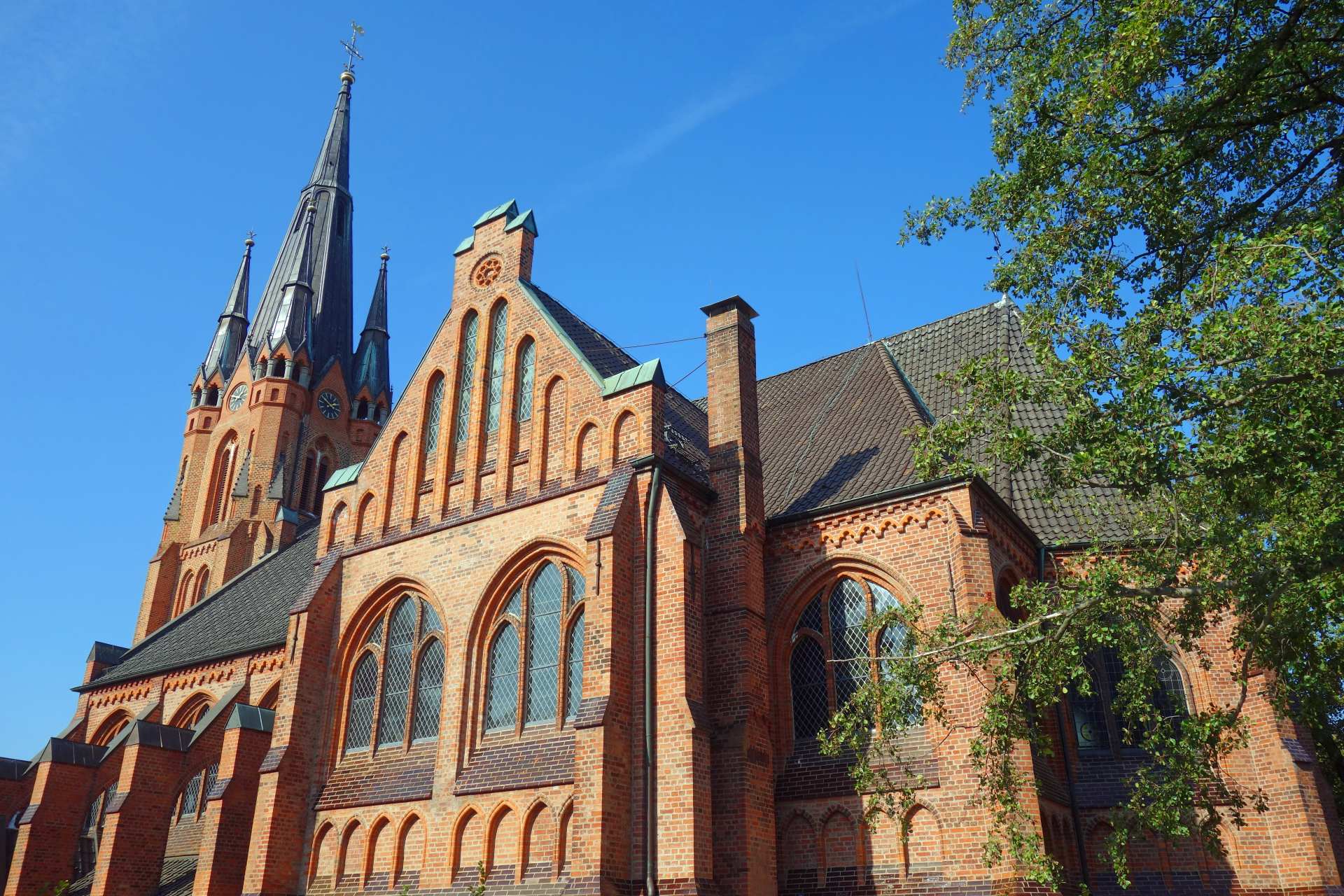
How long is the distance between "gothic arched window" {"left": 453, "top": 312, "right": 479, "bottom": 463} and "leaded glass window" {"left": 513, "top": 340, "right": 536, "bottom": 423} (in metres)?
0.98

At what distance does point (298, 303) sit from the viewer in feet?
152

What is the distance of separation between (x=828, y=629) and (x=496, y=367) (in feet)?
24.8

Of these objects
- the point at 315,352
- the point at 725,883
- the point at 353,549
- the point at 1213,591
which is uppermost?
the point at 315,352

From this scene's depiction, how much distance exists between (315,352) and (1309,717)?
41246 millimetres

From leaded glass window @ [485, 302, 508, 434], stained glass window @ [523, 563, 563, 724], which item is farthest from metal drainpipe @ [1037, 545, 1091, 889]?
leaded glass window @ [485, 302, 508, 434]

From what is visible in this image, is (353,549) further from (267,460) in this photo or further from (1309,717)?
(267,460)

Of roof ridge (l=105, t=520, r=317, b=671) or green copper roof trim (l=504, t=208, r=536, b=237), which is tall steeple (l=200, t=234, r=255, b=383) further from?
green copper roof trim (l=504, t=208, r=536, b=237)

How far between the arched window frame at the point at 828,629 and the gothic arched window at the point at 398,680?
561 centimetres

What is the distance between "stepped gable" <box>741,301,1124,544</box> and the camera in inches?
699

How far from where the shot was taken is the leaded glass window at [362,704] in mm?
18047

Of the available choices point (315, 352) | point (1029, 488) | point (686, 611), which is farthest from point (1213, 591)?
point (315, 352)

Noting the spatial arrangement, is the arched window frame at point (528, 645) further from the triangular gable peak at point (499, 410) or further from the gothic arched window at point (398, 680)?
the triangular gable peak at point (499, 410)

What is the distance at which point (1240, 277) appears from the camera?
9641mm

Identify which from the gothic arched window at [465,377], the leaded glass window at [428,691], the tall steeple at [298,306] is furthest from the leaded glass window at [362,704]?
the tall steeple at [298,306]
